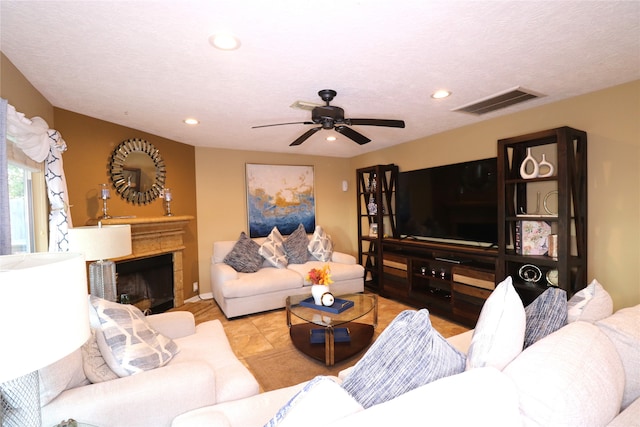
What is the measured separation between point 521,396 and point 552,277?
A: 2417 mm

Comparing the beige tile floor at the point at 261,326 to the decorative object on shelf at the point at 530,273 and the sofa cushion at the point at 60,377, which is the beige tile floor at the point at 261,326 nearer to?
the decorative object on shelf at the point at 530,273

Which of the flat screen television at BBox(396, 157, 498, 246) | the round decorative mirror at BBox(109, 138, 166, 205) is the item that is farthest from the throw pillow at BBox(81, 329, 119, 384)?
the flat screen television at BBox(396, 157, 498, 246)

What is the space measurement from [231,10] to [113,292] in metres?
2.53

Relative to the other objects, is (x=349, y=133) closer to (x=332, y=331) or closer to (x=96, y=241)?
(x=332, y=331)

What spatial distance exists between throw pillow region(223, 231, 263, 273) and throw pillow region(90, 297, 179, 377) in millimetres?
2522

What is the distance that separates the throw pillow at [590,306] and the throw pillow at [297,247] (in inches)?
141

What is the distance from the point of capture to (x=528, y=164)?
3.17 metres

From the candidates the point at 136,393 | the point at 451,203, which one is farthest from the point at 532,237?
the point at 136,393

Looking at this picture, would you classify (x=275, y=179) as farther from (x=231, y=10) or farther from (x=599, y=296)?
(x=599, y=296)

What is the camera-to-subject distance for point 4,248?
1.59 metres

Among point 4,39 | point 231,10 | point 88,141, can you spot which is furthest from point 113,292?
point 231,10

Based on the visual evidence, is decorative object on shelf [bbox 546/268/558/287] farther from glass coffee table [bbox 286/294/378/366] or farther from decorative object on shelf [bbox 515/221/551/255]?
glass coffee table [bbox 286/294/378/366]

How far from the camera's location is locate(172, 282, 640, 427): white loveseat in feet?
2.50

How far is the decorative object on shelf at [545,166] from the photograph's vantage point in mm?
2879
